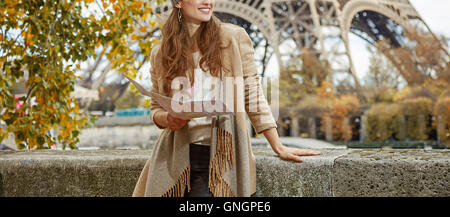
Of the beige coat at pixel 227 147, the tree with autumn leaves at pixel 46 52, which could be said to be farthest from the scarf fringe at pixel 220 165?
the tree with autumn leaves at pixel 46 52

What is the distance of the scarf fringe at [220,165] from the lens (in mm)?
1439

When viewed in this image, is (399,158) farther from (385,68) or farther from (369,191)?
(385,68)

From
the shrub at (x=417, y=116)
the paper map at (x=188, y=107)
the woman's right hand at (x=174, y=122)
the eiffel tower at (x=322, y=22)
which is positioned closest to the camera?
the paper map at (x=188, y=107)

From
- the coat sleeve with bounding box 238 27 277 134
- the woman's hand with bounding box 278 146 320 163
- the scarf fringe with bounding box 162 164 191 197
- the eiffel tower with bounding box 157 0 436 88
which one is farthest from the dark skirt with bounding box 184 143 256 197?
the eiffel tower with bounding box 157 0 436 88

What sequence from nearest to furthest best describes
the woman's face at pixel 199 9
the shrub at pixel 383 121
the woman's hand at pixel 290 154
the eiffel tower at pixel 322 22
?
the woman's face at pixel 199 9
the woman's hand at pixel 290 154
the eiffel tower at pixel 322 22
the shrub at pixel 383 121

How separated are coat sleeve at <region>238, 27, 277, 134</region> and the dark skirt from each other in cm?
19

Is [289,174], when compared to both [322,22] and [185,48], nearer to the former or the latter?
[185,48]

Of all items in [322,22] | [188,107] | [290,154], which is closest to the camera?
[188,107]

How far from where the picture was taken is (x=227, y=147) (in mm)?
1445

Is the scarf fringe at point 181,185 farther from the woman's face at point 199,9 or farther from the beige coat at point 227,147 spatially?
the woman's face at point 199,9

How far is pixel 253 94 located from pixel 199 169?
0.30 meters

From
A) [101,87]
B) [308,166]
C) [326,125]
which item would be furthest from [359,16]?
[308,166]

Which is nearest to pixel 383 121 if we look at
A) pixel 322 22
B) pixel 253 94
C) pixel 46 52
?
pixel 322 22

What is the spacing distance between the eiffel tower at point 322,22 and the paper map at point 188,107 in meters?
12.1
